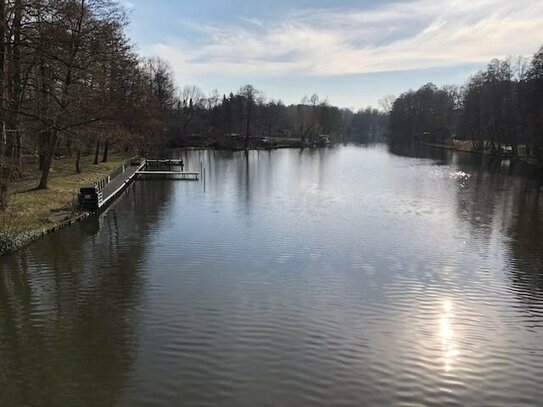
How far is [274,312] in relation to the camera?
1202 cm

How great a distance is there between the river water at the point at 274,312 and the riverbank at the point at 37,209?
26.7 inches

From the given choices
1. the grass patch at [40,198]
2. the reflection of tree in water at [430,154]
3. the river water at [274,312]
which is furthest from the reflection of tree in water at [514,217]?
the reflection of tree in water at [430,154]

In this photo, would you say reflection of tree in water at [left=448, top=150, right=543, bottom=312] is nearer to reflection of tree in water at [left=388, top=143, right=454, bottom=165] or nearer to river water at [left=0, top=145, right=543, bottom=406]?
river water at [left=0, top=145, right=543, bottom=406]

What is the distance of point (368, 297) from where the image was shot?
524 inches

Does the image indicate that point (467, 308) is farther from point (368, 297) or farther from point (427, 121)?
point (427, 121)

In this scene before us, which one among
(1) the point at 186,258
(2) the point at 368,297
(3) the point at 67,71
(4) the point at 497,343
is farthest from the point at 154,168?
(4) the point at 497,343

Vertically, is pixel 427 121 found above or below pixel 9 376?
above

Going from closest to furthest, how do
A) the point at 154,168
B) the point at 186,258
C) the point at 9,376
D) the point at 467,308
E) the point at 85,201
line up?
1. the point at 9,376
2. the point at 467,308
3. the point at 186,258
4. the point at 85,201
5. the point at 154,168

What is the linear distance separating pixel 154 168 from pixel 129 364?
140 ft

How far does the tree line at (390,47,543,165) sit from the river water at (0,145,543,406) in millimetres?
35121

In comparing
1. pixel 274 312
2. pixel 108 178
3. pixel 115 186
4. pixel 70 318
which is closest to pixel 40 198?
pixel 115 186

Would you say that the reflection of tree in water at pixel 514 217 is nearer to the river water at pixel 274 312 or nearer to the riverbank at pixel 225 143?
the river water at pixel 274 312

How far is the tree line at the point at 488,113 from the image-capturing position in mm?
53781

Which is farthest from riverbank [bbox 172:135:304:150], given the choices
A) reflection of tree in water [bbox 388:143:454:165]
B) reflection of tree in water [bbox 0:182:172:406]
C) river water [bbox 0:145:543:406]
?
reflection of tree in water [bbox 0:182:172:406]
